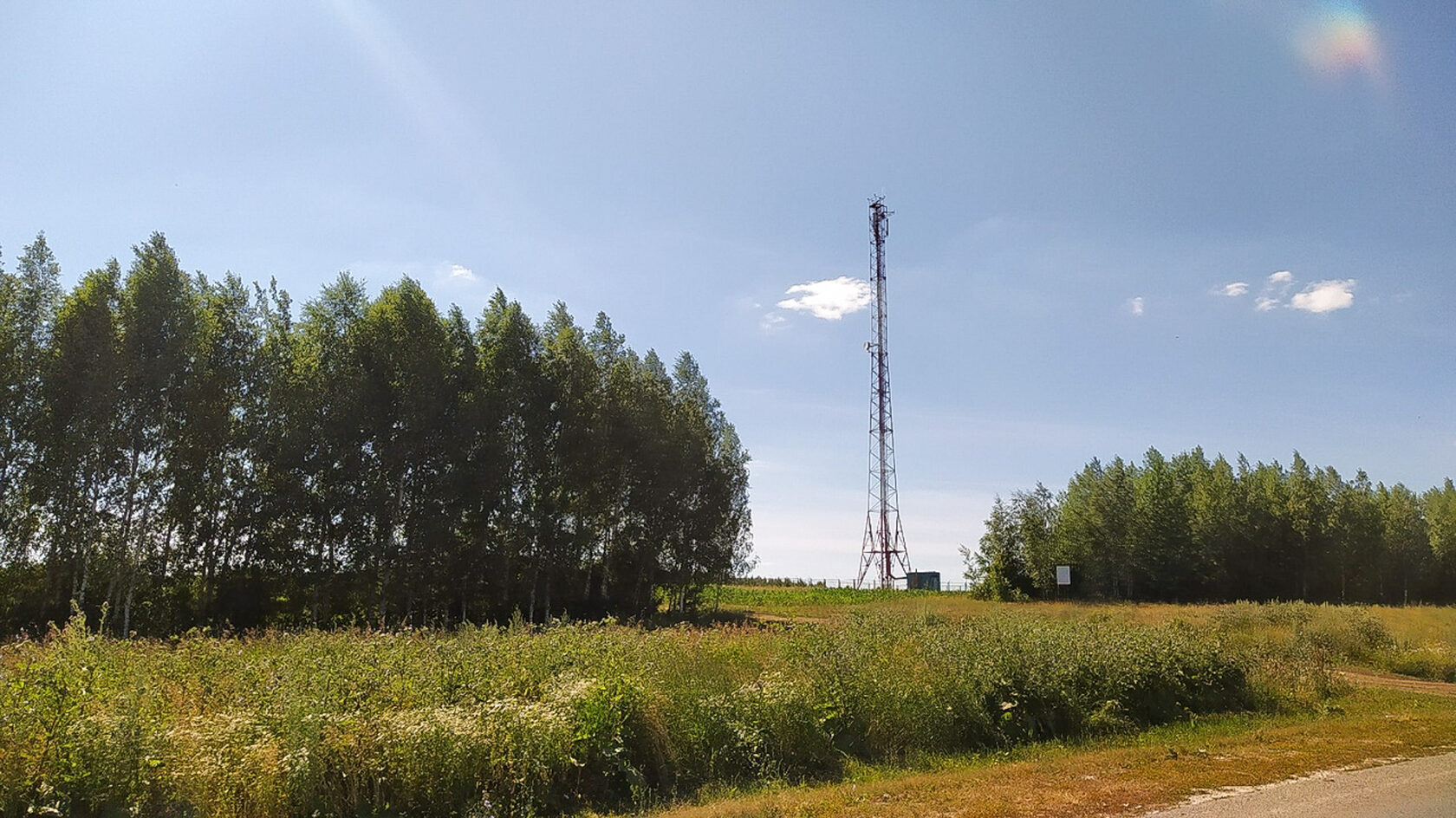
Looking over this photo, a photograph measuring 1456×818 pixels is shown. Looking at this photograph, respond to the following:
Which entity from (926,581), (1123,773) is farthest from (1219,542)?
(1123,773)

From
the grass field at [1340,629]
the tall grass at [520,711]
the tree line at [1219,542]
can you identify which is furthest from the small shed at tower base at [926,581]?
the tall grass at [520,711]

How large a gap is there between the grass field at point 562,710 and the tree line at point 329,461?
44.8ft

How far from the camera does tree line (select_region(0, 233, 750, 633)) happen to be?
23.8 m

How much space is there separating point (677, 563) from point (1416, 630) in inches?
1154

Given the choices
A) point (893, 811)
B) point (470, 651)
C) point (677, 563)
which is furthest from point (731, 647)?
point (677, 563)

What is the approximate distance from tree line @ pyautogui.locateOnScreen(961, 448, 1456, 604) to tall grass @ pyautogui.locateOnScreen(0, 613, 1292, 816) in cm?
4442

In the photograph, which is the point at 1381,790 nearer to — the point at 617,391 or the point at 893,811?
the point at 893,811

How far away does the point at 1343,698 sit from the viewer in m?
16.6

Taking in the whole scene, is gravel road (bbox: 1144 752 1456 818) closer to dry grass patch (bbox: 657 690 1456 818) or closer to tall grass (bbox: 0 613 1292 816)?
dry grass patch (bbox: 657 690 1456 818)

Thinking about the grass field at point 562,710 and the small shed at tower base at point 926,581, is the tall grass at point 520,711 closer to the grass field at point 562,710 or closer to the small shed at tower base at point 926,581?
the grass field at point 562,710

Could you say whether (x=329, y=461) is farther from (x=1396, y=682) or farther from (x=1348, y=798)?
(x=1396, y=682)

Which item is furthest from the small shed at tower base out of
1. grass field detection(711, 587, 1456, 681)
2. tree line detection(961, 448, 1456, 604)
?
grass field detection(711, 587, 1456, 681)

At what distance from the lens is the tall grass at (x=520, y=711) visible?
718 centimetres

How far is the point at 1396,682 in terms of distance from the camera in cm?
2027
